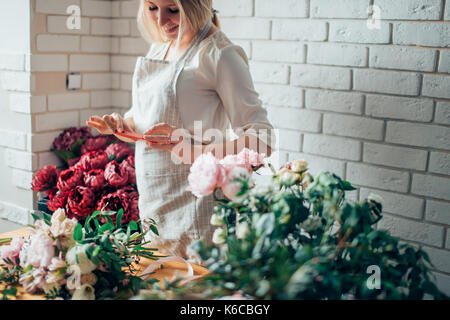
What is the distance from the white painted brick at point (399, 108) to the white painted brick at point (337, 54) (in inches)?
5.3

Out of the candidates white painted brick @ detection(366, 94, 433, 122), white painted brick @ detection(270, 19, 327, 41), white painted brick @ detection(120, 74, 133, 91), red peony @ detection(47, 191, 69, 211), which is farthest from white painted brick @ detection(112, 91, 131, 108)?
white painted brick @ detection(366, 94, 433, 122)

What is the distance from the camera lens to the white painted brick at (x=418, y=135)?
4.78 feet

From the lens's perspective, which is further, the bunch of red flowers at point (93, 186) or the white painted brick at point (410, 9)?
the bunch of red flowers at point (93, 186)

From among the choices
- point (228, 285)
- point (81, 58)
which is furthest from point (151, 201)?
point (81, 58)

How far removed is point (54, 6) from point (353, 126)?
1410 mm

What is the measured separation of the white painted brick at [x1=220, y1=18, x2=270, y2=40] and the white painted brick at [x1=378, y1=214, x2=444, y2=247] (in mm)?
830

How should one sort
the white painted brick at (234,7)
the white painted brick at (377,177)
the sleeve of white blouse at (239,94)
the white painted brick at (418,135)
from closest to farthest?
the sleeve of white blouse at (239,94) → the white painted brick at (418,135) → the white painted brick at (377,177) → the white painted brick at (234,7)

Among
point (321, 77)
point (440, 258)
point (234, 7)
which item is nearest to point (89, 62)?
point (234, 7)

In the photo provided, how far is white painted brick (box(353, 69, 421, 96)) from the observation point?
1.50m

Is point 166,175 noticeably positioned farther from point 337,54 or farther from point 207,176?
point 337,54

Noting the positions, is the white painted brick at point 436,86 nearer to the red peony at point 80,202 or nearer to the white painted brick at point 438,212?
the white painted brick at point 438,212

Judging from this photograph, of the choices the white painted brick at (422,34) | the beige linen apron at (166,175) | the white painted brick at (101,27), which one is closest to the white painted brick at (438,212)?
the white painted brick at (422,34)

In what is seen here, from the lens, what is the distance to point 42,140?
2.12 meters

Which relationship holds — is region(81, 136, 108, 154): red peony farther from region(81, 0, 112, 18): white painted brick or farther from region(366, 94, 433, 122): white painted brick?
region(366, 94, 433, 122): white painted brick
